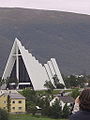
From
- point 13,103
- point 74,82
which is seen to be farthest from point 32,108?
point 74,82

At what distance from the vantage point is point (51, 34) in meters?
167

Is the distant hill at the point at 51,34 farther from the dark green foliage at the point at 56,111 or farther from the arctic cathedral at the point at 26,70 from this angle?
the dark green foliage at the point at 56,111

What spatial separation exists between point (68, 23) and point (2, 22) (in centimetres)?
2392

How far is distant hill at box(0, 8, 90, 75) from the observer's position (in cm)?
13125

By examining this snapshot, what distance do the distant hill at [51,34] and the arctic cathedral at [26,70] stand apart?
59784mm

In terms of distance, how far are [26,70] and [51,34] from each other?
114092 mm

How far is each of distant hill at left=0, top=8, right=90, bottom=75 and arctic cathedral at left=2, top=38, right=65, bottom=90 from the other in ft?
196

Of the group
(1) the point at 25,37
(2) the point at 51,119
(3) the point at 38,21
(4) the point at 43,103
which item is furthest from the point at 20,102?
(3) the point at 38,21

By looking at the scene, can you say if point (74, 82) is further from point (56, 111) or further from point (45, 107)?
point (56, 111)

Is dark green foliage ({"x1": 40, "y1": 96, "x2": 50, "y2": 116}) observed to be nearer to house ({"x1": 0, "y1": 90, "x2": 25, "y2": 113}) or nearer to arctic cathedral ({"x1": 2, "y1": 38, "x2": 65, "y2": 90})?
house ({"x1": 0, "y1": 90, "x2": 25, "y2": 113})

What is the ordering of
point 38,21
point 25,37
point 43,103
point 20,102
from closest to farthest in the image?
point 43,103 → point 20,102 → point 25,37 → point 38,21

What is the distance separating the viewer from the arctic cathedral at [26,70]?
174ft

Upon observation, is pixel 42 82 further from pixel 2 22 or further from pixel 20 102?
pixel 2 22

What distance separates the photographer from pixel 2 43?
12962 cm
